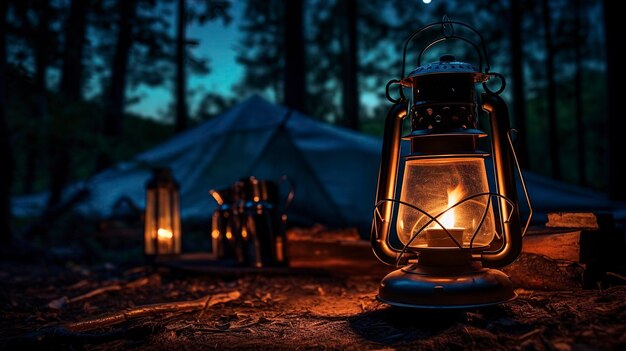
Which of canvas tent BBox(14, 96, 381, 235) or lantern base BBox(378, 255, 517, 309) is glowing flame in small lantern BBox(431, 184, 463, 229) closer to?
lantern base BBox(378, 255, 517, 309)

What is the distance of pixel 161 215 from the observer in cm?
389

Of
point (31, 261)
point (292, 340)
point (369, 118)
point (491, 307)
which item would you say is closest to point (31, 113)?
point (31, 261)

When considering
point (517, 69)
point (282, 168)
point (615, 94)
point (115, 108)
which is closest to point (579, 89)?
point (517, 69)

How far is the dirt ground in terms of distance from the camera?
1414mm

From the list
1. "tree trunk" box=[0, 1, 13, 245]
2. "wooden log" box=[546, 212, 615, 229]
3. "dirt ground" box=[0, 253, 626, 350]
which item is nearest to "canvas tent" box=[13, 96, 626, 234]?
"tree trunk" box=[0, 1, 13, 245]

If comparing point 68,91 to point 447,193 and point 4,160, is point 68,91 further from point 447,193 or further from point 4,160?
point 447,193

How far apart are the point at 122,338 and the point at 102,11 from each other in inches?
126

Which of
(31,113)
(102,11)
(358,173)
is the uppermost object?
(102,11)

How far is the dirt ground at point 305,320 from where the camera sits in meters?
1.41

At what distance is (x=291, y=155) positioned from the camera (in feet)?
17.7

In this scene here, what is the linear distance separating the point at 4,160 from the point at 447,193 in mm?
4321

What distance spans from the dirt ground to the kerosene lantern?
0.12 meters

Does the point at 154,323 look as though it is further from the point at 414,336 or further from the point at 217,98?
the point at 217,98

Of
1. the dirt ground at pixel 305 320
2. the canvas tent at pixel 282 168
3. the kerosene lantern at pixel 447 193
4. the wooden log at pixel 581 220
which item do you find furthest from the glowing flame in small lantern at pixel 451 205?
the canvas tent at pixel 282 168
